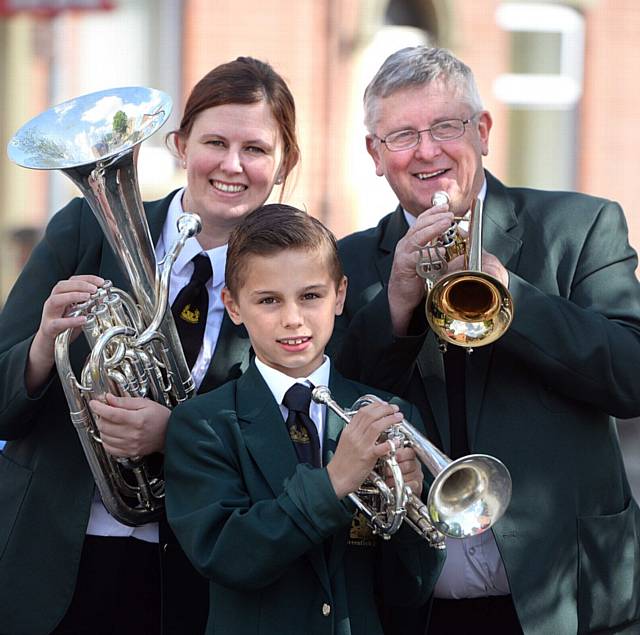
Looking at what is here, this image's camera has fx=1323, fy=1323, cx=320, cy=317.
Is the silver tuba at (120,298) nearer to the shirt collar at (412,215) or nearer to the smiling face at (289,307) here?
the smiling face at (289,307)

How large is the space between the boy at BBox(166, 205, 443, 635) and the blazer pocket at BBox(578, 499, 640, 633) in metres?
0.42

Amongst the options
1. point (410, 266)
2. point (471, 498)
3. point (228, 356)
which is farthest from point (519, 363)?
point (228, 356)

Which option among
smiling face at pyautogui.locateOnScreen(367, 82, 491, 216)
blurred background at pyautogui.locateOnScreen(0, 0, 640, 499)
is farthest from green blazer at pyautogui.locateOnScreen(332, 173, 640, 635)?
blurred background at pyautogui.locateOnScreen(0, 0, 640, 499)

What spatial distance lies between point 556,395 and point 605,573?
1.45ft

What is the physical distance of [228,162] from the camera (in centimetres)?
342

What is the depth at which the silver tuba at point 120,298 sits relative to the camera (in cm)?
308

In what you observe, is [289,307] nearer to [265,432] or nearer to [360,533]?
[265,432]

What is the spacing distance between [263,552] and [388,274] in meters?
0.96

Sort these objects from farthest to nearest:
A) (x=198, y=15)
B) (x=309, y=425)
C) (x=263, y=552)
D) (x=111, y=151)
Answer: (x=198, y=15) → (x=111, y=151) → (x=309, y=425) → (x=263, y=552)

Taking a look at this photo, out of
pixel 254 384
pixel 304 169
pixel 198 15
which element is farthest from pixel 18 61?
pixel 254 384

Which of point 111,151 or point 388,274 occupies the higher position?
point 111,151

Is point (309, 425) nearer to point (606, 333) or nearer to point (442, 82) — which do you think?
point (606, 333)

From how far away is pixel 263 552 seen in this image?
108 inches

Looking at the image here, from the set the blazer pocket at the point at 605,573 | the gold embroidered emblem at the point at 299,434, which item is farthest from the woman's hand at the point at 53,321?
the blazer pocket at the point at 605,573
